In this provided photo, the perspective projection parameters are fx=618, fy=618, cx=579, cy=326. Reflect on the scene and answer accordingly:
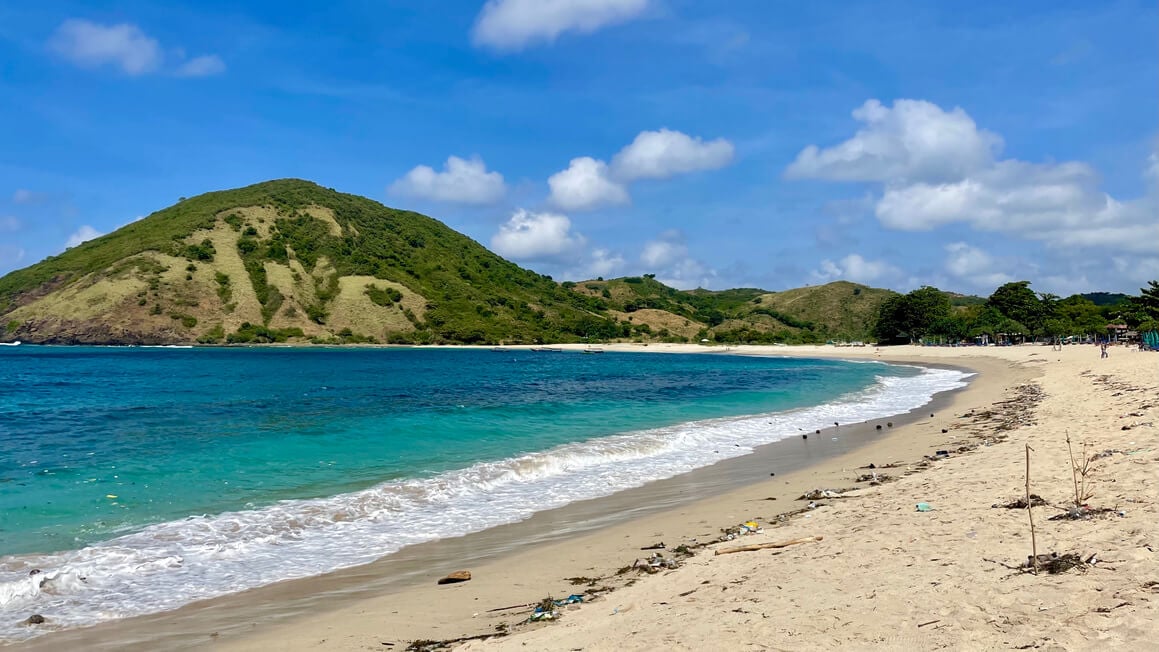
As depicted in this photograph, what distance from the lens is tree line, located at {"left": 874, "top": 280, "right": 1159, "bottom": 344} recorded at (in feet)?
265

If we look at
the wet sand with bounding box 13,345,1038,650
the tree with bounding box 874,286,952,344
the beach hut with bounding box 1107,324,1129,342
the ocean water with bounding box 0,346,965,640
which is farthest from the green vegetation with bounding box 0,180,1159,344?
the wet sand with bounding box 13,345,1038,650

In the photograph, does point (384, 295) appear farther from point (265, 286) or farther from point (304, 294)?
point (265, 286)

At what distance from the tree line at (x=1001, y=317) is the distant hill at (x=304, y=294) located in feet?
117

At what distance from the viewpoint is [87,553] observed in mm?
8742

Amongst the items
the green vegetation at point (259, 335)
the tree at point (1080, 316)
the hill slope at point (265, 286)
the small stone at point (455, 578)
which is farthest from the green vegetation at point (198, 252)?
the tree at point (1080, 316)

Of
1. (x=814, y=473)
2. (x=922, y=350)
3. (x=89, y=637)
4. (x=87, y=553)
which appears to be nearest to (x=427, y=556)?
(x=89, y=637)

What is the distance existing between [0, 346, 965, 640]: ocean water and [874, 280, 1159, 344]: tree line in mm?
68054

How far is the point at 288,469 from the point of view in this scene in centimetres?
1463

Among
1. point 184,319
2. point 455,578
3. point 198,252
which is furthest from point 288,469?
point 198,252

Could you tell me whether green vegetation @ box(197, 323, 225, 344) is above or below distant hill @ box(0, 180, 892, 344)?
below

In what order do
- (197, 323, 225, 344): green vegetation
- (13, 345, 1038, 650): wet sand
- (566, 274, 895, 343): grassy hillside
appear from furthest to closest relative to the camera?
1. (566, 274, 895, 343): grassy hillside
2. (197, 323, 225, 344): green vegetation
3. (13, 345, 1038, 650): wet sand

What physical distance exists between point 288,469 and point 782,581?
12291 millimetres

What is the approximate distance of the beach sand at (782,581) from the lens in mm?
4754

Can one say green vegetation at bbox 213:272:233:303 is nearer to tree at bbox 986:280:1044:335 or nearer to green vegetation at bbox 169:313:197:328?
green vegetation at bbox 169:313:197:328
